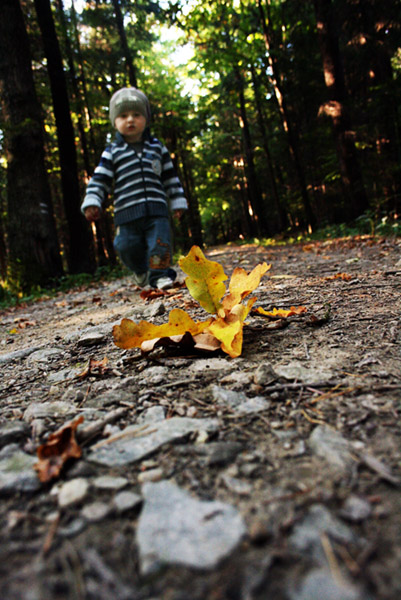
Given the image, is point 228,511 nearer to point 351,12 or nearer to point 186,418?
point 186,418

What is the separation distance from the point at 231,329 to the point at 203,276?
0.28m

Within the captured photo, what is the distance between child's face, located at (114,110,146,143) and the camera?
401cm

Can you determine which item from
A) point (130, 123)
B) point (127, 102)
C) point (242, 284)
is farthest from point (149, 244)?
point (242, 284)

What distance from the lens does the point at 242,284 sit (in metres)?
1.61

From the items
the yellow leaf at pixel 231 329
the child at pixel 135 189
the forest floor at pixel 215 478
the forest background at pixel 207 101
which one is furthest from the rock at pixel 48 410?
the forest background at pixel 207 101

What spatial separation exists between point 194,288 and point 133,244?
280cm

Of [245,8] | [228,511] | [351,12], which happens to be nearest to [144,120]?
[228,511]

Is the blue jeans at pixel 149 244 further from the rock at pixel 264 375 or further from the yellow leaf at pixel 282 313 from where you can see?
the rock at pixel 264 375

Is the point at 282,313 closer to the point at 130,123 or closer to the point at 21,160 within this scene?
the point at 130,123

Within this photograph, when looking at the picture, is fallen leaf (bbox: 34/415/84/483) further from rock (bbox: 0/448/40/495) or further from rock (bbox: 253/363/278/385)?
rock (bbox: 253/363/278/385)

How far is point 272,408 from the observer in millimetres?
1023

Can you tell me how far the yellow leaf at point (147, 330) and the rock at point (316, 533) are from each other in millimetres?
891

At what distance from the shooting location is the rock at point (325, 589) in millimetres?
476

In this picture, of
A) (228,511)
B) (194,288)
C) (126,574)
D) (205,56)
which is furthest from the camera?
(205,56)
